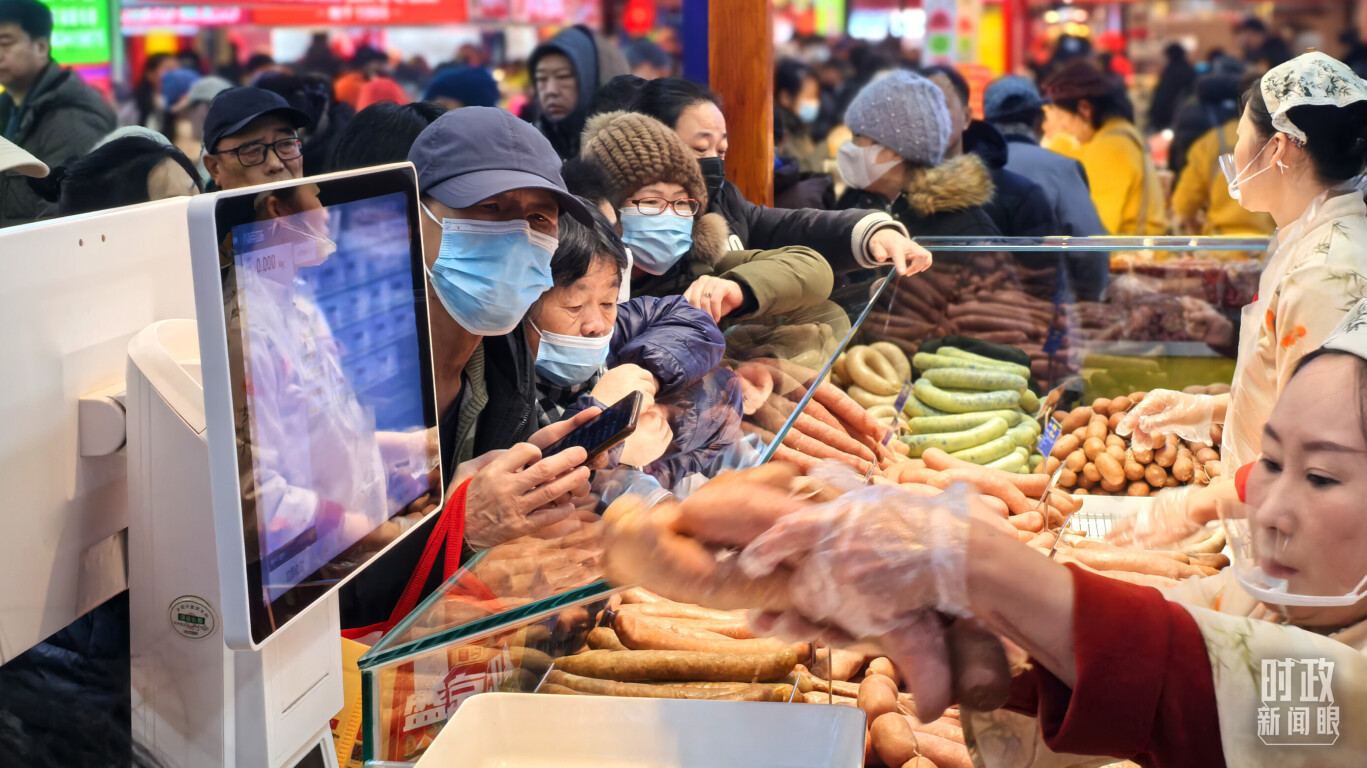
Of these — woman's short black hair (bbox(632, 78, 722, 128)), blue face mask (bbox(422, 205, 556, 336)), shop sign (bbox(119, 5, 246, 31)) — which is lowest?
blue face mask (bbox(422, 205, 556, 336))

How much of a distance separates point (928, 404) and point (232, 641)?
3.22 m

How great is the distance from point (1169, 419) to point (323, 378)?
311 centimetres

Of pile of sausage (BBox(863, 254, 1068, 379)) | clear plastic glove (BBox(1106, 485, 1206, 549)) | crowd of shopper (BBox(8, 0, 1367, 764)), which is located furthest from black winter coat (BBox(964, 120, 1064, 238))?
clear plastic glove (BBox(1106, 485, 1206, 549))

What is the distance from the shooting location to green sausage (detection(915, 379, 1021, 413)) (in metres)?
4.05

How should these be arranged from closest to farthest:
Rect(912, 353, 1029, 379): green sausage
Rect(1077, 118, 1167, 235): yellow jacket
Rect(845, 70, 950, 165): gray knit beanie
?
1. Rect(912, 353, 1029, 379): green sausage
2. Rect(845, 70, 950, 165): gray knit beanie
3. Rect(1077, 118, 1167, 235): yellow jacket

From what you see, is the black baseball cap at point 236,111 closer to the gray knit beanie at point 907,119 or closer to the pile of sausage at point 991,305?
the pile of sausage at point 991,305

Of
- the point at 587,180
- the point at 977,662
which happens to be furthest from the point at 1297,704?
the point at 587,180

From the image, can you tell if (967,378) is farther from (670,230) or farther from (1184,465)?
(670,230)

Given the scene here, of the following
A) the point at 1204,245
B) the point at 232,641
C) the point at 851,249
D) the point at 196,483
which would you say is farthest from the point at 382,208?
the point at 1204,245

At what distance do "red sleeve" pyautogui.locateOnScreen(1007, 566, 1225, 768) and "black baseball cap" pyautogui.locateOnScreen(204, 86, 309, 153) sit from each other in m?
2.97

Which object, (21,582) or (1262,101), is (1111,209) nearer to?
(1262,101)

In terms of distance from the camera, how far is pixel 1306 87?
3248 millimetres

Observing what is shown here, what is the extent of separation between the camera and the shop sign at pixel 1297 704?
1.19 metres

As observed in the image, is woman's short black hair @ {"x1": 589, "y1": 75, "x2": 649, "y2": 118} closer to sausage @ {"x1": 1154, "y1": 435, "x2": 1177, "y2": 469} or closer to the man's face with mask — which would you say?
sausage @ {"x1": 1154, "y1": 435, "x2": 1177, "y2": 469}
